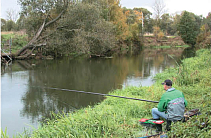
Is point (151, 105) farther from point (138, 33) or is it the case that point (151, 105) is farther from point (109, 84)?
point (138, 33)

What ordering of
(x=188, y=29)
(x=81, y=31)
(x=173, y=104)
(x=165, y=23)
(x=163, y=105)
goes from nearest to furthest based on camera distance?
(x=173, y=104) < (x=163, y=105) < (x=81, y=31) < (x=188, y=29) < (x=165, y=23)

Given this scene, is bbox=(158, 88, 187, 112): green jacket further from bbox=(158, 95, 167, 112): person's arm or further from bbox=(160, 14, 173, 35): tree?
bbox=(160, 14, 173, 35): tree

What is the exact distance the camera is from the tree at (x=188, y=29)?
51.0 m

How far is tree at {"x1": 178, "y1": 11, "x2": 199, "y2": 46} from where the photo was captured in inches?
2008

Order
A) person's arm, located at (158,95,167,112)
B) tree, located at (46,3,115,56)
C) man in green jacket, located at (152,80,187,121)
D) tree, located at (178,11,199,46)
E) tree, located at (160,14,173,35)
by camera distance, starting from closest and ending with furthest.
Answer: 1. man in green jacket, located at (152,80,187,121)
2. person's arm, located at (158,95,167,112)
3. tree, located at (46,3,115,56)
4. tree, located at (178,11,199,46)
5. tree, located at (160,14,173,35)

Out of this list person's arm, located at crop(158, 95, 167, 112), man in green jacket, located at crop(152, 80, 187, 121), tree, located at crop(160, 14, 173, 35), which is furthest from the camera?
tree, located at crop(160, 14, 173, 35)

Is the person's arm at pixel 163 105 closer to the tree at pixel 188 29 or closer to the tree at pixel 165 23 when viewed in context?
the tree at pixel 188 29

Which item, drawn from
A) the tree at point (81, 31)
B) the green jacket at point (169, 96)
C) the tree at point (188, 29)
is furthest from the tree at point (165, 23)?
the green jacket at point (169, 96)

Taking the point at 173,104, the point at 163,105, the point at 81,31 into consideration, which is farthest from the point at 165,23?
the point at 173,104

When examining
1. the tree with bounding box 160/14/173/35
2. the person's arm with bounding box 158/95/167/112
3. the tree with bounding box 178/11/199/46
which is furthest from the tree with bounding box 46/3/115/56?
the tree with bounding box 160/14/173/35

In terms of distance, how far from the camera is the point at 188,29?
168 ft

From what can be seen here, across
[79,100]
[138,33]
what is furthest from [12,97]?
[138,33]

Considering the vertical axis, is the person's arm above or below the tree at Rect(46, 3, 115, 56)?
below

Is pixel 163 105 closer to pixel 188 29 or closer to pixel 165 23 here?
pixel 188 29
